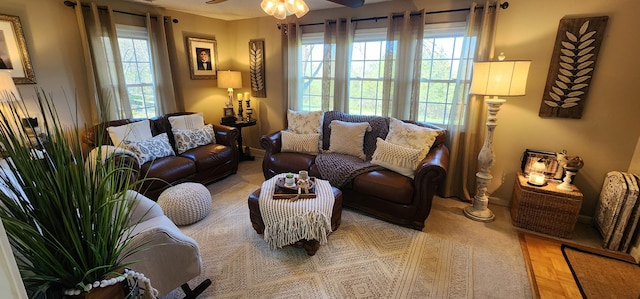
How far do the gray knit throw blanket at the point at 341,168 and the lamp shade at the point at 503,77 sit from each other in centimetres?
122

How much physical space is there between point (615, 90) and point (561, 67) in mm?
452

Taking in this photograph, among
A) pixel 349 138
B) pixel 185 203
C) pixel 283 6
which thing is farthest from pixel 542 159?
pixel 185 203

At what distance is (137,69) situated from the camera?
3.62 meters

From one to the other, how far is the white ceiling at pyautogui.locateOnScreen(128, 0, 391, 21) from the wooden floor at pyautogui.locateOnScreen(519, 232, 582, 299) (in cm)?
297

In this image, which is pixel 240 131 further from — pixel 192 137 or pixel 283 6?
pixel 283 6

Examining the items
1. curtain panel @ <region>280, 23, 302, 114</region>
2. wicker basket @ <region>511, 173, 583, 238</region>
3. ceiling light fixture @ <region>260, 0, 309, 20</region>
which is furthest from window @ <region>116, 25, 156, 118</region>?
wicker basket @ <region>511, 173, 583, 238</region>

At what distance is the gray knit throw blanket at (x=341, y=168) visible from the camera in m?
2.83

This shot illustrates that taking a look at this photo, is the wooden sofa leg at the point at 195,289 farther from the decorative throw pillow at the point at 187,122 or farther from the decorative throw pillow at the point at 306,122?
the decorative throw pillow at the point at 187,122

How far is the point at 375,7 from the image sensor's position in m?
3.36

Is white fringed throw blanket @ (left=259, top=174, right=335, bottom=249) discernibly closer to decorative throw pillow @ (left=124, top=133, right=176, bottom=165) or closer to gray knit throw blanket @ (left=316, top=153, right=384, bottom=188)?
gray knit throw blanket @ (left=316, top=153, right=384, bottom=188)

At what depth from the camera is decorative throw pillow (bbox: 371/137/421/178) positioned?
106 inches

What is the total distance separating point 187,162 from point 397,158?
2346 mm

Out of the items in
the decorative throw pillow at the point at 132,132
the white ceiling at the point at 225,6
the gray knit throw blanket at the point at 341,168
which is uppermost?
the white ceiling at the point at 225,6

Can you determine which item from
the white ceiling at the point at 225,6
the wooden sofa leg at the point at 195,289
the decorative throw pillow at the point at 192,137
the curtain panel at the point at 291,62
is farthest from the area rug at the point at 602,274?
the decorative throw pillow at the point at 192,137
